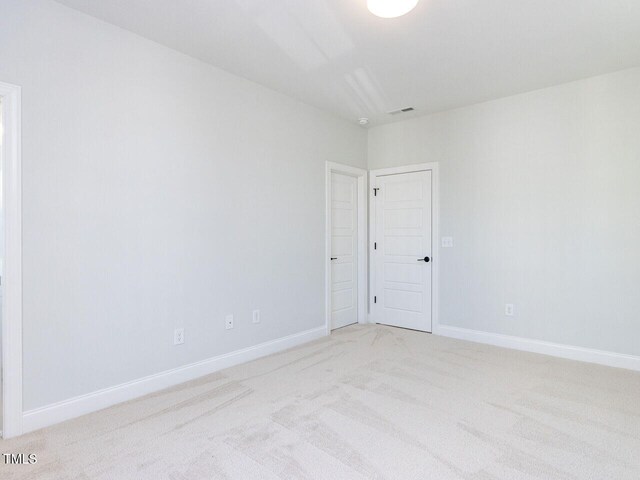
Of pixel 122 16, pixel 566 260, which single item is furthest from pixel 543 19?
pixel 122 16

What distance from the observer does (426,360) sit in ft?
11.4

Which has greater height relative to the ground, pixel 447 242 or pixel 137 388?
pixel 447 242

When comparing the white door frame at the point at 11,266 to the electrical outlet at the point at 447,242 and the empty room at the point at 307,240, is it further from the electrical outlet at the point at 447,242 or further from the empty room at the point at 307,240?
the electrical outlet at the point at 447,242

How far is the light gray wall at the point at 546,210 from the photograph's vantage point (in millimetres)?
3295

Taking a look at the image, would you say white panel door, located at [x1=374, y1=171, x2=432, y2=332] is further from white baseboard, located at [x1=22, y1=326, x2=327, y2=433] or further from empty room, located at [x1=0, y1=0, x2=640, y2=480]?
white baseboard, located at [x1=22, y1=326, x2=327, y2=433]

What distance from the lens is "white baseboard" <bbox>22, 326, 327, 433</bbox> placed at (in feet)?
7.46

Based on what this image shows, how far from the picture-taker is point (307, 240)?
4.10 meters

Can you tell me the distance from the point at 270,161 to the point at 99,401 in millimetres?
2463

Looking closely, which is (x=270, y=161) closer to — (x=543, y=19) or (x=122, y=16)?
(x=122, y=16)

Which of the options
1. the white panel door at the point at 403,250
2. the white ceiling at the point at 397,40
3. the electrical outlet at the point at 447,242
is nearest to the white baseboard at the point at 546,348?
the white panel door at the point at 403,250

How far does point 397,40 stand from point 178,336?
288cm

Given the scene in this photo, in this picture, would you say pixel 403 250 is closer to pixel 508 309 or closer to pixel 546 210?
pixel 508 309

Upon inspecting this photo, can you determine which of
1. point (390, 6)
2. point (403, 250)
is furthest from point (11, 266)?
point (403, 250)

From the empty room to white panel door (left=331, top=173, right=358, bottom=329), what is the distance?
0.17ft
